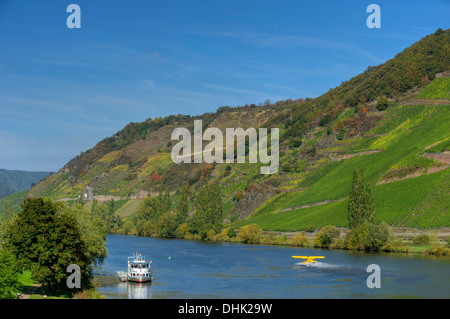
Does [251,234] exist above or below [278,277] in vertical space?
above

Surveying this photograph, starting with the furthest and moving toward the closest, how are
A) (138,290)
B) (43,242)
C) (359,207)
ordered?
(359,207), (138,290), (43,242)

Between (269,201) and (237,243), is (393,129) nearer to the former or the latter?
(269,201)

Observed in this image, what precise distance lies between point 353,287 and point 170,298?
80.3 ft

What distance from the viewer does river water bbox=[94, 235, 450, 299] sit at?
226 ft

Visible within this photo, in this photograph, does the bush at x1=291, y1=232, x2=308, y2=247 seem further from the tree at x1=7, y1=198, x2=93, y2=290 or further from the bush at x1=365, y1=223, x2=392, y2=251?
the tree at x1=7, y1=198, x2=93, y2=290

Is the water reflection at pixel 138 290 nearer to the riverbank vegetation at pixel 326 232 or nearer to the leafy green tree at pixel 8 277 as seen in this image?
the leafy green tree at pixel 8 277

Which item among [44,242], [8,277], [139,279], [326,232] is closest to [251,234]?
[326,232]

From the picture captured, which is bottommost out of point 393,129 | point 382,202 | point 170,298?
point 170,298

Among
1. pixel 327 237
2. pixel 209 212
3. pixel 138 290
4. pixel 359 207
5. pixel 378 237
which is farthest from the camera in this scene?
pixel 209 212

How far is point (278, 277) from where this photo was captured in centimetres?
8319

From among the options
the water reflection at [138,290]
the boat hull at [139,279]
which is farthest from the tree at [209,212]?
the water reflection at [138,290]

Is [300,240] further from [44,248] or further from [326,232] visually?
[44,248]

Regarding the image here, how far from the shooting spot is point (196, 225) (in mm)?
179750
